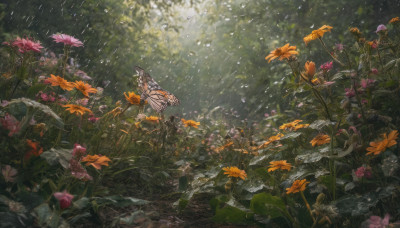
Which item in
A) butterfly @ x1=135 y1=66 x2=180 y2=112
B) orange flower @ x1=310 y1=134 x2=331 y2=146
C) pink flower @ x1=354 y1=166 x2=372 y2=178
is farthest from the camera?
butterfly @ x1=135 y1=66 x2=180 y2=112

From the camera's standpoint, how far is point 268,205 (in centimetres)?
133

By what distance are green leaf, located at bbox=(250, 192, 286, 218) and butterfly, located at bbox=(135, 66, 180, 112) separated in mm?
1665

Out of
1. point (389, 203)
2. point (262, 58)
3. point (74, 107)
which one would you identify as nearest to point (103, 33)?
point (262, 58)

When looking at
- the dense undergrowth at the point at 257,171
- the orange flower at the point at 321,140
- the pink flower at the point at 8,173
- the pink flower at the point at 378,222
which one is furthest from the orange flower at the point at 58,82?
the pink flower at the point at 378,222

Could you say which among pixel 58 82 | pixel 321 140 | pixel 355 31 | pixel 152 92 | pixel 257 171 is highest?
pixel 355 31

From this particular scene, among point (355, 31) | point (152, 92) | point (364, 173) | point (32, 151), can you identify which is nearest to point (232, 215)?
point (364, 173)

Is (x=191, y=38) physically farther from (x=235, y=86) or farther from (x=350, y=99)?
(x=350, y=99)

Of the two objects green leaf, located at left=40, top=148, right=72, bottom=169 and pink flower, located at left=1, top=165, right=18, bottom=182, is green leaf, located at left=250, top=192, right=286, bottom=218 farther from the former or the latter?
pink flower, located at left=1, top=165, right=18, bottom=182

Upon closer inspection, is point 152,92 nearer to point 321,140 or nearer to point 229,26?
point 321,140

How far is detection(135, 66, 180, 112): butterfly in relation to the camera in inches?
115

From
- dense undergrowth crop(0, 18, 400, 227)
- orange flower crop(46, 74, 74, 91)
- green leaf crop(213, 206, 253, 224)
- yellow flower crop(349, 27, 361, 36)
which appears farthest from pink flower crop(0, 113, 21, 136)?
yellow flower crop(349, 27, 361, 36)

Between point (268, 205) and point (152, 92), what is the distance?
6.41 feet

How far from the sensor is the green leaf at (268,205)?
1330 mm

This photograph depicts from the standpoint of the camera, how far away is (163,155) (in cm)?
235
